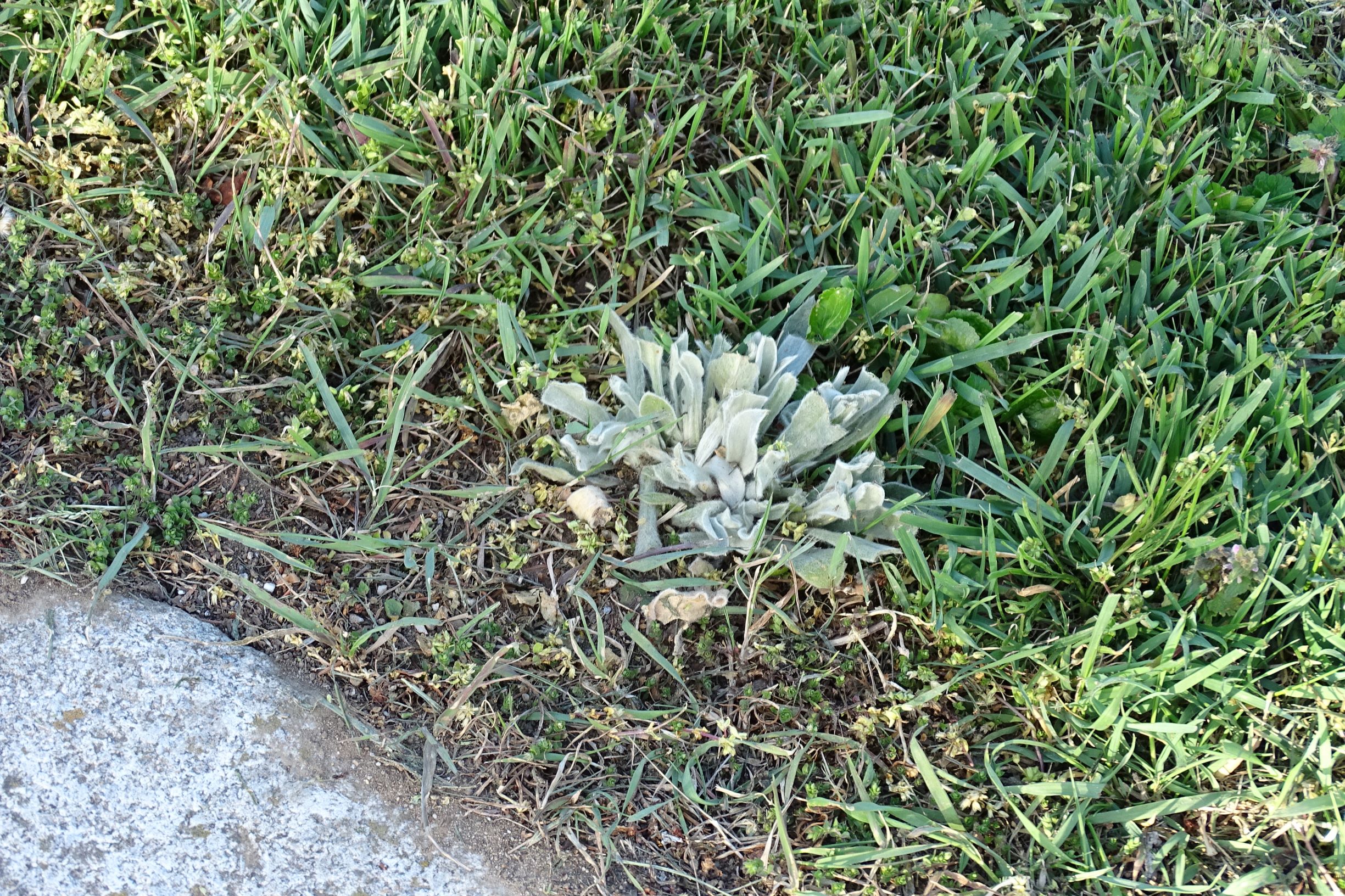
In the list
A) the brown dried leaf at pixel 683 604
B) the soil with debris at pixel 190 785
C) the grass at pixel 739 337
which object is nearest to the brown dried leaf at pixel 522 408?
the grass at pixel 739 337

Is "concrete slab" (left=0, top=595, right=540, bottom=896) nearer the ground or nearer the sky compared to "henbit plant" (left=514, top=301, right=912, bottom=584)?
nearer the ground

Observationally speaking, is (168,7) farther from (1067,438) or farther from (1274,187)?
(1274,187)

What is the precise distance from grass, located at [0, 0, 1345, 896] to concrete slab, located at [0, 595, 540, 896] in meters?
0.09

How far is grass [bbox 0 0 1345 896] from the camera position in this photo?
6.43 feet

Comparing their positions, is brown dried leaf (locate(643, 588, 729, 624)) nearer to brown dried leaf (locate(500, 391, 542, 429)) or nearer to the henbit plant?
the henbit plant

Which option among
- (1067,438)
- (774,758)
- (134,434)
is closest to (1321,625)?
(1067,438)

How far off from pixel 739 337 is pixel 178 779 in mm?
1353

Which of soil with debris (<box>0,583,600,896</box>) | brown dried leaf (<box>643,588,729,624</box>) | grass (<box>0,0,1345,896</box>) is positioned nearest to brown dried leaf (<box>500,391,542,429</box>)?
grass (<box>0,0,1345,896</box>)

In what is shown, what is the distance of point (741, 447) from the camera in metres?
2.10

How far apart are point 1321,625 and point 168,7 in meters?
2.69

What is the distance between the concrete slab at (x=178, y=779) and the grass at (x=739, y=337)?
91mm

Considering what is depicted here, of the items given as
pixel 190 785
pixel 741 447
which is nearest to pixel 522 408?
pixel 741 447

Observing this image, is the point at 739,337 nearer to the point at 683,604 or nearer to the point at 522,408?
the point at 522,408

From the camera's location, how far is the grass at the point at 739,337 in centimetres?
196
